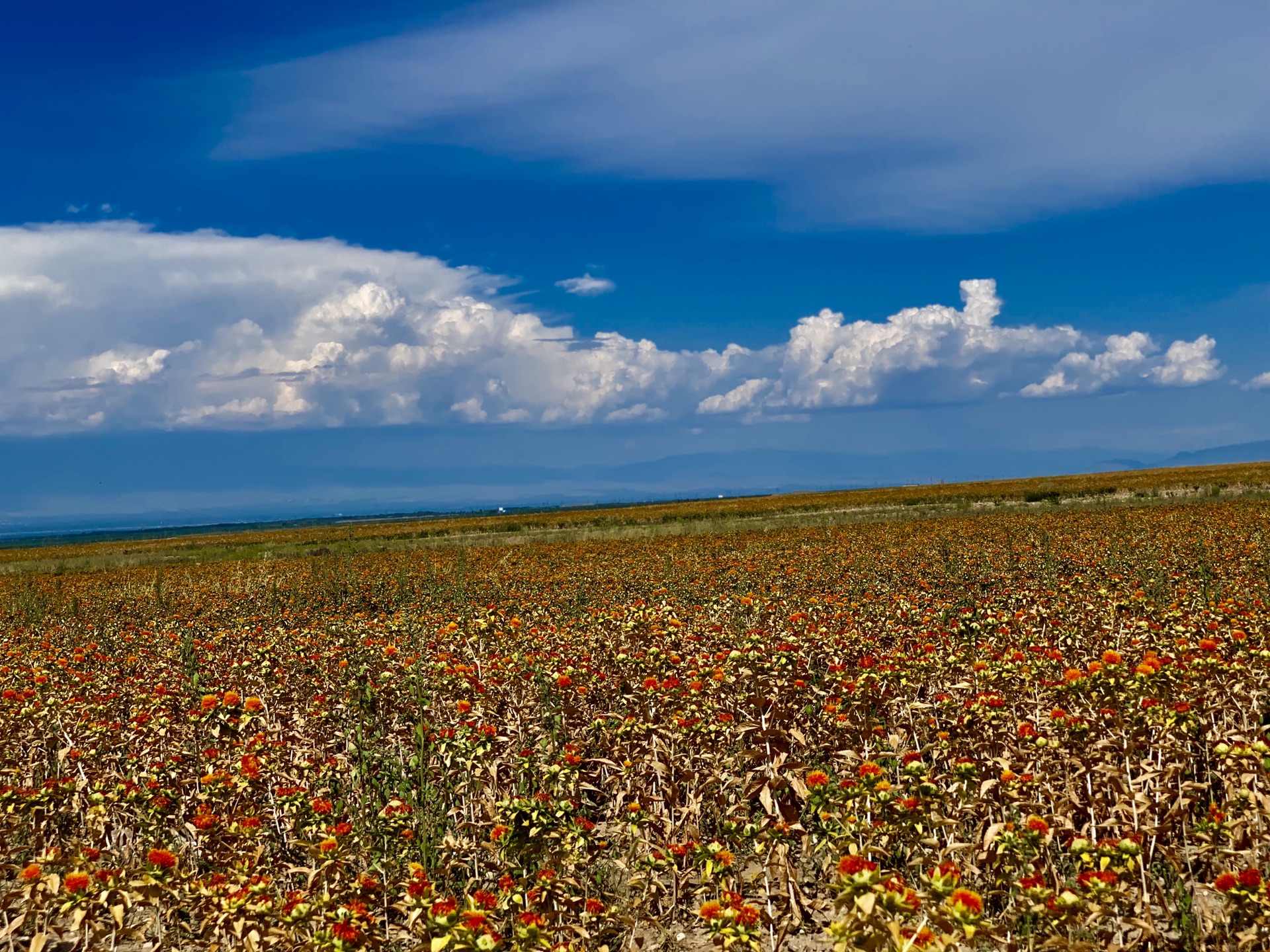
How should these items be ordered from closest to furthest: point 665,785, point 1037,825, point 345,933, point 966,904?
1. point 966,904
2. point 345,933
3. point 1037,825
4. point 665,785

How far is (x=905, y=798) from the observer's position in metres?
4.10

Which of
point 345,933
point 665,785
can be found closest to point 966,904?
point 345,933

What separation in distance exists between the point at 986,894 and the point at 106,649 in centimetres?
991

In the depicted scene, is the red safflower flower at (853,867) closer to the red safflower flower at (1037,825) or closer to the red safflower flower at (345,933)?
the red safflower flower at (1037,825)

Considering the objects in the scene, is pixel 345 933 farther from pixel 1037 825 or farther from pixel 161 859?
pixel 1037 825

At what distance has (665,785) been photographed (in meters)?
5.09

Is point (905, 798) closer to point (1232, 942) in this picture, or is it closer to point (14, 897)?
point (1232, 942)

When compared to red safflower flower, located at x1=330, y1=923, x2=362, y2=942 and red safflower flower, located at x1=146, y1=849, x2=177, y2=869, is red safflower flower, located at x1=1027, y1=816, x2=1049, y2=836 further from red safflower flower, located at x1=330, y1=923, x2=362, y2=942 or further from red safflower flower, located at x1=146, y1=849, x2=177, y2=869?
red safflower flower, located at x1=146, y1=849, x2=177, y2=869

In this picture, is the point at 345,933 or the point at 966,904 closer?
the point at 966,904

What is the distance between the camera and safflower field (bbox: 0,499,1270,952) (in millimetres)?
3584

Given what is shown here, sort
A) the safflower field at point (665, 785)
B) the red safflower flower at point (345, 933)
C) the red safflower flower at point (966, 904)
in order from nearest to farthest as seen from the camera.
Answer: the red safflower flower at point (966, 904)
the red safflower flower at point (345, 933)
the safflower field at point (665, 785)

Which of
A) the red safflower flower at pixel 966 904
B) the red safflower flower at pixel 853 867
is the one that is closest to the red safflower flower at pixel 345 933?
the red safflower flower at pixel 853 867

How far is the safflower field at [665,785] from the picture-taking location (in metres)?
3.58

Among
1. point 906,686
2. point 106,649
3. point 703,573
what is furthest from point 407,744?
point 703,573
